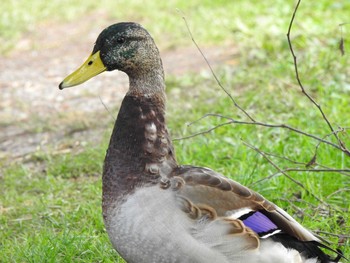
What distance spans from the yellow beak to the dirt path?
2383mm

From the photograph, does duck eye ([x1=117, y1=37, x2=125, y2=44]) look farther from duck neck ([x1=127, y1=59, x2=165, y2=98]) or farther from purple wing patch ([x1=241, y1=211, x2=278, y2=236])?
purple wing patch ([x1=241, y1=211, x2=278, y2=236])

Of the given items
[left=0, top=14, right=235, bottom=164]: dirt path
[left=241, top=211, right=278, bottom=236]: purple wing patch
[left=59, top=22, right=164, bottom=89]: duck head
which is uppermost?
[left=59, top=22, right=164, bottom=89]: duck head

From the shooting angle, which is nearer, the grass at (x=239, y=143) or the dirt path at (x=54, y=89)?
the grass at (x=239, y=143)

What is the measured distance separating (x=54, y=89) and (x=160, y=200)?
453 centimetres

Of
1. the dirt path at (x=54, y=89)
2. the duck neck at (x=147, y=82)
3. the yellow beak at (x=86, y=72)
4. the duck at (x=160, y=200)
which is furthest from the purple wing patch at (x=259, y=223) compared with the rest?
the dirt path at (x=54, y=89)

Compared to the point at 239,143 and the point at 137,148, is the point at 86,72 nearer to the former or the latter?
the point at 137,148

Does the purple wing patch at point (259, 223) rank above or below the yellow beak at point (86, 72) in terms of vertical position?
below

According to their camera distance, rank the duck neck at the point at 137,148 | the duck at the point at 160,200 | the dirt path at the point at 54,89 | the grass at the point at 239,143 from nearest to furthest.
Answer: the duck at the point at 160,200 → the duck neck at the point at 137,148 → the grass at the point at 239,143 → the dirt path at the point at 54,89

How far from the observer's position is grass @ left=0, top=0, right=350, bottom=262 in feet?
13.5

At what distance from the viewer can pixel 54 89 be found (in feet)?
24.5

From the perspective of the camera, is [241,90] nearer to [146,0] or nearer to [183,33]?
[183,33]

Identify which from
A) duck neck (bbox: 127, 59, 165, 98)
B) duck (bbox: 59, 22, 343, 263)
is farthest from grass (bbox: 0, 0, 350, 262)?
duck neck (bbox: 127, 59, 165, 98)

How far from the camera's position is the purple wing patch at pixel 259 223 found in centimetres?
315

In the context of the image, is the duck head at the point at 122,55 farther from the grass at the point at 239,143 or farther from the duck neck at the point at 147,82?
the grass at the point at 239,143
